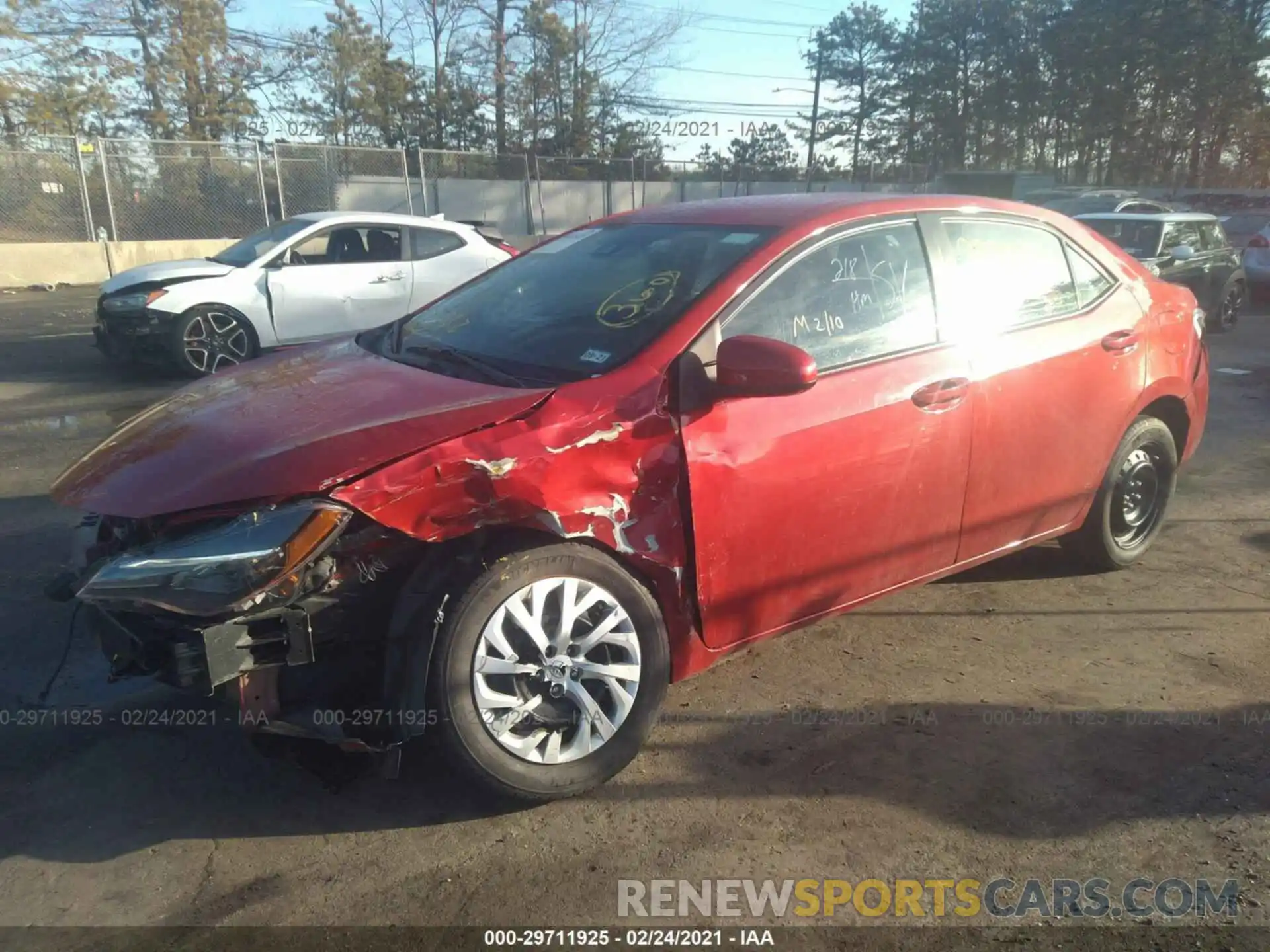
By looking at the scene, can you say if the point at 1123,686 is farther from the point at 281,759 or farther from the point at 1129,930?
the point at 281,759

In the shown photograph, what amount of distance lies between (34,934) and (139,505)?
109 centimetres

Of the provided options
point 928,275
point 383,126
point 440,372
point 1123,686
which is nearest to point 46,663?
point 440,372

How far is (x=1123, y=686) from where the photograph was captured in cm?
363

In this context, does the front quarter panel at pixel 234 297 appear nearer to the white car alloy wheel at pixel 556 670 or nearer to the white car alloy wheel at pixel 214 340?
the white car alloy wheel at pixel 214 340

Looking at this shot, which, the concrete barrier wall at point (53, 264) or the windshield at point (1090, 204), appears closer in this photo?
the windshield at point (1090, 204)

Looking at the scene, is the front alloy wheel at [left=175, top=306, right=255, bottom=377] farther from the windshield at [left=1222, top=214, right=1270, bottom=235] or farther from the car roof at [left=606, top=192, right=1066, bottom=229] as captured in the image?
the windshield at [left=1222, top=214, right=1270, bottom=235]

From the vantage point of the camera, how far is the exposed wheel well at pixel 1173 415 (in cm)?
462

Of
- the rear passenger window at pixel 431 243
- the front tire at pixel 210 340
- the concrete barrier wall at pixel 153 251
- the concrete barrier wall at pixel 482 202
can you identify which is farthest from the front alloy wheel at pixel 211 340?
the concrete barrier wall at pixel 482 202

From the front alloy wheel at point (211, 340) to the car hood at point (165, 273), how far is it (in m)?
0.41

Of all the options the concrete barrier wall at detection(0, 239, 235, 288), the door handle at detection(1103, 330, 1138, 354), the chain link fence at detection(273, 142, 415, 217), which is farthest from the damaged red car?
the chain link fence at detection(273, 142, 415, 217)

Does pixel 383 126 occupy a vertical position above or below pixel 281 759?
above

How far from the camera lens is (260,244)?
9812mm

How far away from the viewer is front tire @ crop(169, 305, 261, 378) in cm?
897

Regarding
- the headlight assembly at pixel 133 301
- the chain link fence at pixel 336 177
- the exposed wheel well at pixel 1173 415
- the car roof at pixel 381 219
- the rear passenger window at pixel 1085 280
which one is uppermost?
the chain link fence at pixel 336 177
